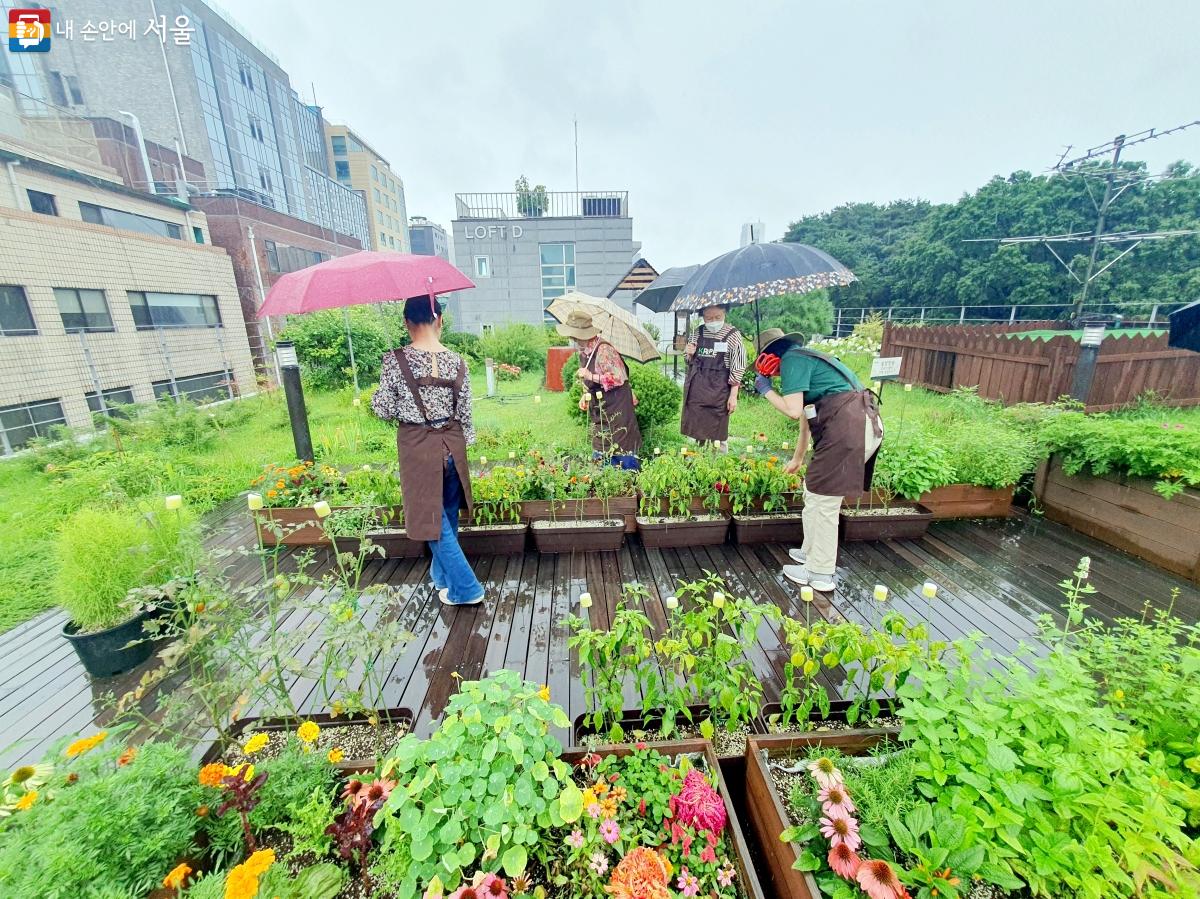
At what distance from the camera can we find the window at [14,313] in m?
8.02

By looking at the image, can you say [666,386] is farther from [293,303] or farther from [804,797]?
[804,797]

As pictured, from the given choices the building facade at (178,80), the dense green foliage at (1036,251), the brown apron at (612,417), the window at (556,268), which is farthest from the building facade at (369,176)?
the brown apron at (612,417)

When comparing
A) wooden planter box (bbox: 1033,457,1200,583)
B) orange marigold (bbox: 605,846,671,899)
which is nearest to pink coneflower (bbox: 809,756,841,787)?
orange marigold (bbox: 605,846,671,899)

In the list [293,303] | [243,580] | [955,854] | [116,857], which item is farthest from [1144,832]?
[243,580]

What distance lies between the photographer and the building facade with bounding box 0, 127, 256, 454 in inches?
309

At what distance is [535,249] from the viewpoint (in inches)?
727

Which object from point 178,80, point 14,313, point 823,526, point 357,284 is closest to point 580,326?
point 357,284

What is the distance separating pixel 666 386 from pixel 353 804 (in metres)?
4.89

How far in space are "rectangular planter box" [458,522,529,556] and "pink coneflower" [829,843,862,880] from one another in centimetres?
244

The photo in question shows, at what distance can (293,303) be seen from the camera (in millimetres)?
2041

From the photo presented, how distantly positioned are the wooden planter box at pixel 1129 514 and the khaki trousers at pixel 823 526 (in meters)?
2.01

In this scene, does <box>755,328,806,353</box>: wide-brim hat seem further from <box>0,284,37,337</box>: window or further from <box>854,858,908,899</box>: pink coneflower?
<box>0,284,37,337</box>: window

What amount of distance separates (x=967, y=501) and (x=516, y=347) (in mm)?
11240

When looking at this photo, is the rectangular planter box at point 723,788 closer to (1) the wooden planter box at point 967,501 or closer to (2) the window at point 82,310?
(1) the wooden planter box at point 967,501
